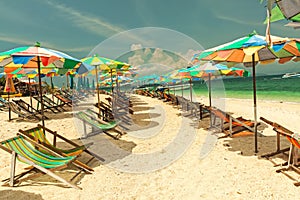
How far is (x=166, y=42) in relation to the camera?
8219mm

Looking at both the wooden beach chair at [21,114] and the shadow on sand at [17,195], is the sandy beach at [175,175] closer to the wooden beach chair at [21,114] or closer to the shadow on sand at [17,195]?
the shadow on sand at [17,195]

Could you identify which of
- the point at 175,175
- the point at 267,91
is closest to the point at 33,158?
the point at 175,175

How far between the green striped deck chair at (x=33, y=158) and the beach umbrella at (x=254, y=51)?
3339 millimetres

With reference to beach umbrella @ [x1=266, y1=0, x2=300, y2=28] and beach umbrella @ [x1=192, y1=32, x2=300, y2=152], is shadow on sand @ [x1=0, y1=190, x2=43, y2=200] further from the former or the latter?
beach umbrella @ [x1=192, y1=32, x2=300, y2=152]

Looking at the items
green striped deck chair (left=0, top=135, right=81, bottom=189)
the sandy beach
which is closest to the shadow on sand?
the sandy beach

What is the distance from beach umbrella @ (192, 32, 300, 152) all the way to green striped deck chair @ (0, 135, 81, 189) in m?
3.34

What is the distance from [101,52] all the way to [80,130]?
2.62 metres

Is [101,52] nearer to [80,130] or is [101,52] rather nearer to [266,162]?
[80,130]

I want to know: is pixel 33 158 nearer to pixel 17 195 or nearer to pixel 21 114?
pixel 17 195

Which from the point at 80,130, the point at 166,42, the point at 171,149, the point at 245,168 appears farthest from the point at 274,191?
the point at 166,42

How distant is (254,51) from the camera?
3.49 meters

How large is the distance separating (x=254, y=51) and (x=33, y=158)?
3.86m

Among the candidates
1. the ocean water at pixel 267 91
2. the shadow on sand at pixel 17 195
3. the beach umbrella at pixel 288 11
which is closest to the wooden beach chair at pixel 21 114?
the shadow on sand at pixel 17 195

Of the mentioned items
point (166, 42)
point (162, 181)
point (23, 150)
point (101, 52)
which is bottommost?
point (162, 181)
